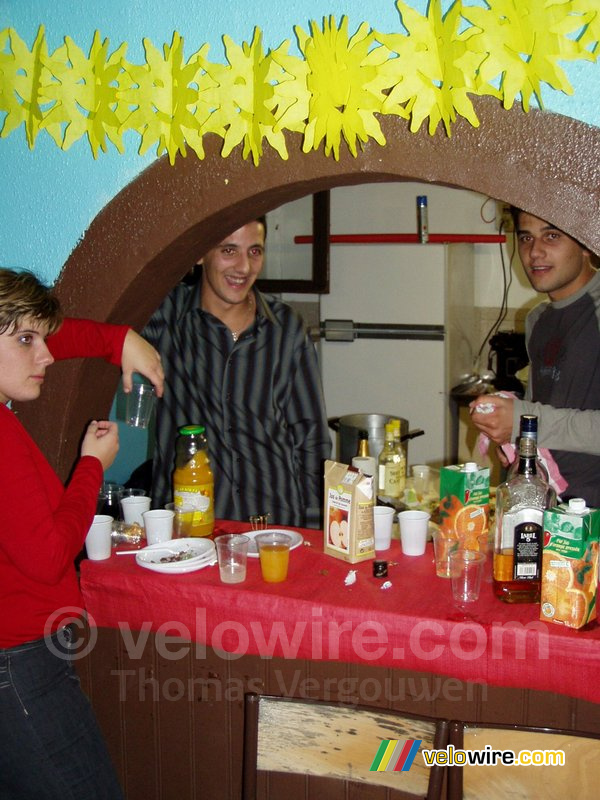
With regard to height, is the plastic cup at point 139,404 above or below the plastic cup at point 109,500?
above

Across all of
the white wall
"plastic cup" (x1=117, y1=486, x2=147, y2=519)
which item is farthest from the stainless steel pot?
"plastic cup" (x1=117, y1=486, x2=147, y2=519)

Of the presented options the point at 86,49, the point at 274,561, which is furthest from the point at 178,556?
the point at 86,49

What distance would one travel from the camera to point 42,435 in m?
2.09

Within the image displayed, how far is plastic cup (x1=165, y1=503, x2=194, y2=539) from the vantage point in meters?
2.01

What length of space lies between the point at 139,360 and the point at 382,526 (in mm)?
700

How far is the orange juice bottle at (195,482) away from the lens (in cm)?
201

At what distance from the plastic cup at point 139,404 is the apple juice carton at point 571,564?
1.06 m

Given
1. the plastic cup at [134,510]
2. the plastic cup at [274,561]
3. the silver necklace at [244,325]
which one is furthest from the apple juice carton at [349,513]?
the silver necklace at [244,325]

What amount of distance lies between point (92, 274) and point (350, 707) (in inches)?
45.8

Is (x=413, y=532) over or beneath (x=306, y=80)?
beneath

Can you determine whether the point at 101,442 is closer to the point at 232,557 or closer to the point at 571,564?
the point at 232,557

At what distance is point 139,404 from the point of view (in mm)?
2105

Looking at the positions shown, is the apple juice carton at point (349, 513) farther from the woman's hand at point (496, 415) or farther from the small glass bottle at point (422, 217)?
the small glass bottle at point (422, 217)

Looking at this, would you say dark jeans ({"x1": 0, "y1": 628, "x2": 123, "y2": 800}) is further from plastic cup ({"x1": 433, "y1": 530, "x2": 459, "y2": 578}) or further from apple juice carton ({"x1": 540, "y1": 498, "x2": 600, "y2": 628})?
apple juice carton ({"x1": 540, "y1": 498, "x2": 600, "y2": 628})
